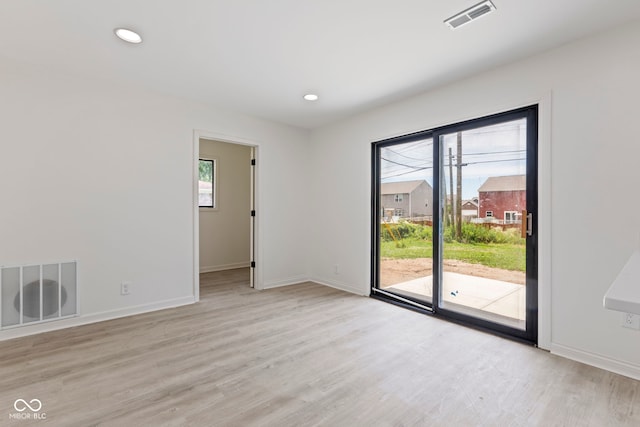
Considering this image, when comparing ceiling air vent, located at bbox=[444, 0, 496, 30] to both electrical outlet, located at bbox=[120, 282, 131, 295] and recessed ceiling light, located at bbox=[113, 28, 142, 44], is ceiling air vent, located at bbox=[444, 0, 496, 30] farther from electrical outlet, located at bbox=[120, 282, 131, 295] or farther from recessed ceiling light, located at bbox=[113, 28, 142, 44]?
electrical outlet, located at bbox=[120, 282, 131, 295]

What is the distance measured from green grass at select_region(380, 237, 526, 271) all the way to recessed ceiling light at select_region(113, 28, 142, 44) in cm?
335

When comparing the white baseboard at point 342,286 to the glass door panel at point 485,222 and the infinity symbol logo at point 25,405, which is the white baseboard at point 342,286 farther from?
the infinity symbol logo at point 25,405

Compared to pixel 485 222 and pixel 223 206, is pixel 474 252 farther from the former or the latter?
pixel 223 206

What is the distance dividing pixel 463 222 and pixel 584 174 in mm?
1060

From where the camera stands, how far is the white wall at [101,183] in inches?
107

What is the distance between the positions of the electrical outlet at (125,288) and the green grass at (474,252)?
Result: 3.18 meters

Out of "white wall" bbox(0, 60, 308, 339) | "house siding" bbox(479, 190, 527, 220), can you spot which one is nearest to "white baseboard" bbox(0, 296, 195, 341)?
"white wall" bbox(0, 60, 308, 339)

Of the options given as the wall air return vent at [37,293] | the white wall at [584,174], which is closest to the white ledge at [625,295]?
the white wall at [584,174]

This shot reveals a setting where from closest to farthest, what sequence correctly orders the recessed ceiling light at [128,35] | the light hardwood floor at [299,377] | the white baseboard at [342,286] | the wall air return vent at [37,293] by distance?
the light hardwood floor at [299,377] < the recessed ceiling light at [128,35] < the wall air return vent at [37,293] < the white baseboard at [342,286]

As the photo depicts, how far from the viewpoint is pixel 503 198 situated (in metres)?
2.79

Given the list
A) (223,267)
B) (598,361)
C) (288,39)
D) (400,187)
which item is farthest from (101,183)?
(598,361)

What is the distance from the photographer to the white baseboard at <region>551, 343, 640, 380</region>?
6.73 feet

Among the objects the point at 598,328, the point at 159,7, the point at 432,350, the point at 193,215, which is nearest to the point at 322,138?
the point at 193,215

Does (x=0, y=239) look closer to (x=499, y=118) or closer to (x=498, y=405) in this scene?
→ (x=498, y=405)
